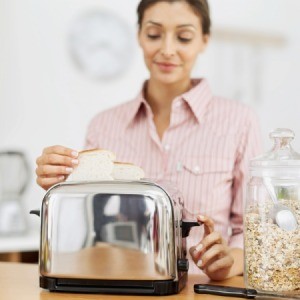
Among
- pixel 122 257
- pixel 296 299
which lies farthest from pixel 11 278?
pixel 296 299

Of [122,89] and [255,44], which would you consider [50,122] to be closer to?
[122,89]

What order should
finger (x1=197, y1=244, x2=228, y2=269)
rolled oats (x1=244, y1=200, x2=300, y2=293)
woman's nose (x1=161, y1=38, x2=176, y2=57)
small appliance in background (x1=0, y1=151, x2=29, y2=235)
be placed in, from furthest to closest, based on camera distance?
small appliance in background (x1=0, y1=151, x2=29, y2=235) < woman's nose (x1=161, y1=38, x2=176, y2=57) < finger (x1=197, y1=244, x2=228, y2=269) < rolled oats (x1=244, y1=200, x2=300, y2=293)

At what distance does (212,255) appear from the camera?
1.43 m

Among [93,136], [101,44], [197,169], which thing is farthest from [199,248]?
[101,44]

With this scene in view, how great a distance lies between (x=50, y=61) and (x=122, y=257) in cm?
211

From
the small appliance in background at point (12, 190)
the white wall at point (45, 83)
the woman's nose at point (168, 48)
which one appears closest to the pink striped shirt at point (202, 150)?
the woman's nose at point (168, 48)

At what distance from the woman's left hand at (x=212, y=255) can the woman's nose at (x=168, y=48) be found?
0.56 m

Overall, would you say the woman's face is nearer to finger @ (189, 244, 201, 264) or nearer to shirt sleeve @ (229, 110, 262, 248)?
shirt sleeve @ (229, 110, 262, 248)

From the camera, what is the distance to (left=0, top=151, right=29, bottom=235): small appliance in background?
115 inches

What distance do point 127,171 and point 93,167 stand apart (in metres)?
0.09

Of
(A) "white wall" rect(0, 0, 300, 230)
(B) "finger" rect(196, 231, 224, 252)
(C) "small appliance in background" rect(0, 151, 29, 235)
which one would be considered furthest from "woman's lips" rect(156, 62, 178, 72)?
(A) "white wall" rect(0, 0, 300, 230)

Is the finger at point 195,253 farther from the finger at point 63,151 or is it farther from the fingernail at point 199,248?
the finger at point 63,151

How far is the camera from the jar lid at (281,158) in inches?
49.5

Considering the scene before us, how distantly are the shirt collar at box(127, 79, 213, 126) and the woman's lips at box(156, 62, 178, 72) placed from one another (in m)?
0.09
